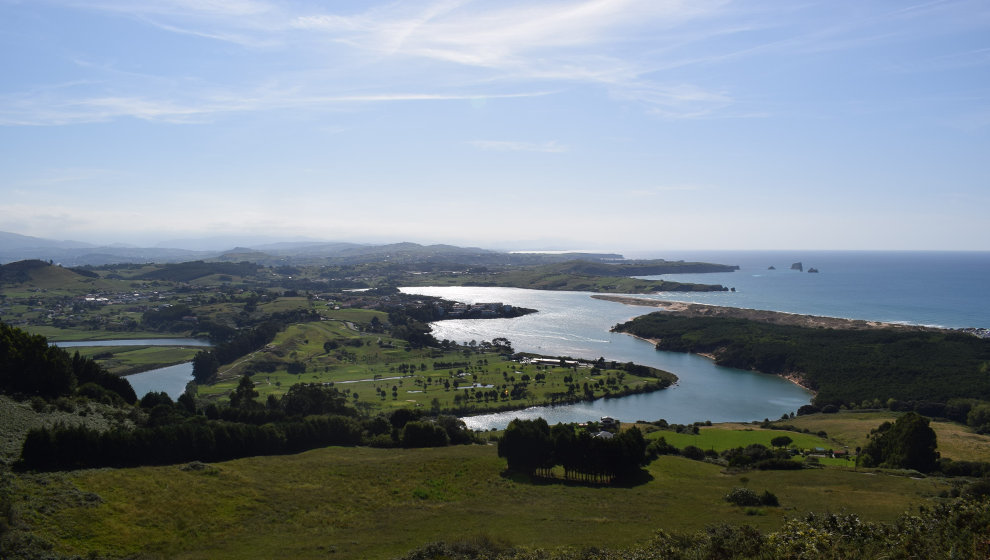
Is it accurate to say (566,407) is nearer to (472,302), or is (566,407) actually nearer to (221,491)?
(221,491)

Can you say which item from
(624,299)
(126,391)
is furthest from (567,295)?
(126,391)

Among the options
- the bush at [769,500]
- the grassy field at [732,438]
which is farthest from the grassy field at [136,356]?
the bush at [769,500]

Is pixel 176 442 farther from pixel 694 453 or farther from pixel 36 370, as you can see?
pixel 694 453

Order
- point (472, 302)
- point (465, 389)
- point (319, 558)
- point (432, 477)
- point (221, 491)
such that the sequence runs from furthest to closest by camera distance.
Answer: point (472, 302) < point (465, 389) < point (432, 477) < point (221, 491) < point (319, 558)

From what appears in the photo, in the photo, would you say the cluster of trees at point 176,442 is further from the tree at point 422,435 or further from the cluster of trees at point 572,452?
the cluster of trees at point 572,452

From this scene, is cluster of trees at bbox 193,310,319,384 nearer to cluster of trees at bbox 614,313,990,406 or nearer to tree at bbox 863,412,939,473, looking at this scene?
cluster of trees at bbox 614,313,990,406

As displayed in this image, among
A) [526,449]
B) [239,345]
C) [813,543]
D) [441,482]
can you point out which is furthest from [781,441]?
[239,345]
